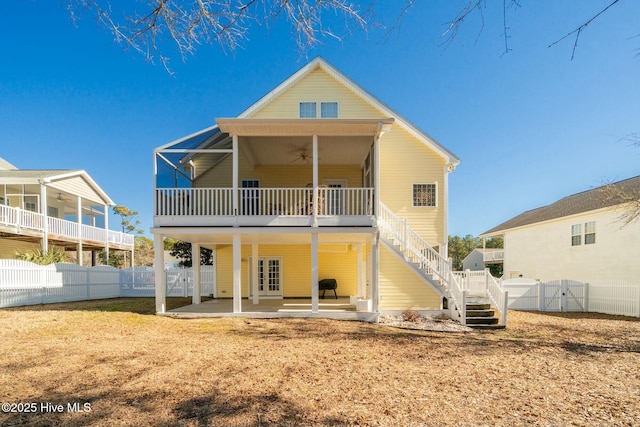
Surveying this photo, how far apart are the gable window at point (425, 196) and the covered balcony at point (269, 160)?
207cm

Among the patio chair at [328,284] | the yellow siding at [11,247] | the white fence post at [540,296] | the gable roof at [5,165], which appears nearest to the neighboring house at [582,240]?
the white fence post at [540,296]

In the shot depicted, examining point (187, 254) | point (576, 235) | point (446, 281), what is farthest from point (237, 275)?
point (187, 254)

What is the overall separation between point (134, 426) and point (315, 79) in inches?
507

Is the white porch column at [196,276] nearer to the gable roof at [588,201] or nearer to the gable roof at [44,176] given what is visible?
the gable roof at [44,176]

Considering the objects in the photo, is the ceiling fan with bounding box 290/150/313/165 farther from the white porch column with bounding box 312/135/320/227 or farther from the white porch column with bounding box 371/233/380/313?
the white porch column with bounding box 371/233/380/313

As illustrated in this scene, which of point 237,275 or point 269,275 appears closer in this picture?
point 237,275

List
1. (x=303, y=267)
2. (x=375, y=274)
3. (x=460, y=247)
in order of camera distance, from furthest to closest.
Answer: (x=460, y=247)
(x=303, y=267)
(x=375, y=274)

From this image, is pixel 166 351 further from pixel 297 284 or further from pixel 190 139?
pixel 297 284

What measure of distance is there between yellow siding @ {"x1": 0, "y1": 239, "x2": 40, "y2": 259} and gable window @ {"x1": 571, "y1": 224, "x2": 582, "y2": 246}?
31074 mm

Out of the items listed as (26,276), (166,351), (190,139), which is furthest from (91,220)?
(166,351)

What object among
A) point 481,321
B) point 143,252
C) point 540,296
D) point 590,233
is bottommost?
point 143,252

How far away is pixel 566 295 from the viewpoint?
45.8 feet

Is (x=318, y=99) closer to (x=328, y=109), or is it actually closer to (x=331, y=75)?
(x=328, y=109)

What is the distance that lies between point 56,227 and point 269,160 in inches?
541
